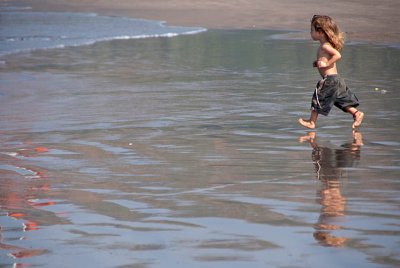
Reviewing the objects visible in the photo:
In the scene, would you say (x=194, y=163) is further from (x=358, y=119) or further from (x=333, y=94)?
(x=333, y=94)

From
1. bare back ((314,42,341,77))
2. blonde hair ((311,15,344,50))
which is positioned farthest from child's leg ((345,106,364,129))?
blonde hair ((311,15,344,50))

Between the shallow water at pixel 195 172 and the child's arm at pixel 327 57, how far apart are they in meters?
0.61

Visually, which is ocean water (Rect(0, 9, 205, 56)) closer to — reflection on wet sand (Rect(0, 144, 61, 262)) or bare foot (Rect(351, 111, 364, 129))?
bare foot (Rect(351, 111, 364, 129))

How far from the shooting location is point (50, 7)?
44844mm

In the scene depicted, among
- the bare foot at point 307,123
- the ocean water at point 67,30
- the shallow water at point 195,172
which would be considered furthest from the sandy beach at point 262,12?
the bare foot at point 307,123

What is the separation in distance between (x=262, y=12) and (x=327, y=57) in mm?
24558

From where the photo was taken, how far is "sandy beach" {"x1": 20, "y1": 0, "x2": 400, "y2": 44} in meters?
26.6

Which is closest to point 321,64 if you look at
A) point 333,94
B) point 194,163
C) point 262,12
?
point 333,94

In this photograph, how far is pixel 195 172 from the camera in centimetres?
780

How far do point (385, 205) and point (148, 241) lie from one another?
1.64m

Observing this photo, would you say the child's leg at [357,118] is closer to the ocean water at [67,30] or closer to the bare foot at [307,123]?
the bare foot at [307,123]

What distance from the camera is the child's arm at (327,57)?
34.5ft

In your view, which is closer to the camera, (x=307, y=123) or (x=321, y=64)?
(x=307, y=123)

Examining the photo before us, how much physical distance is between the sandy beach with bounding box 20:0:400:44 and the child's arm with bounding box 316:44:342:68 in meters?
11.0
